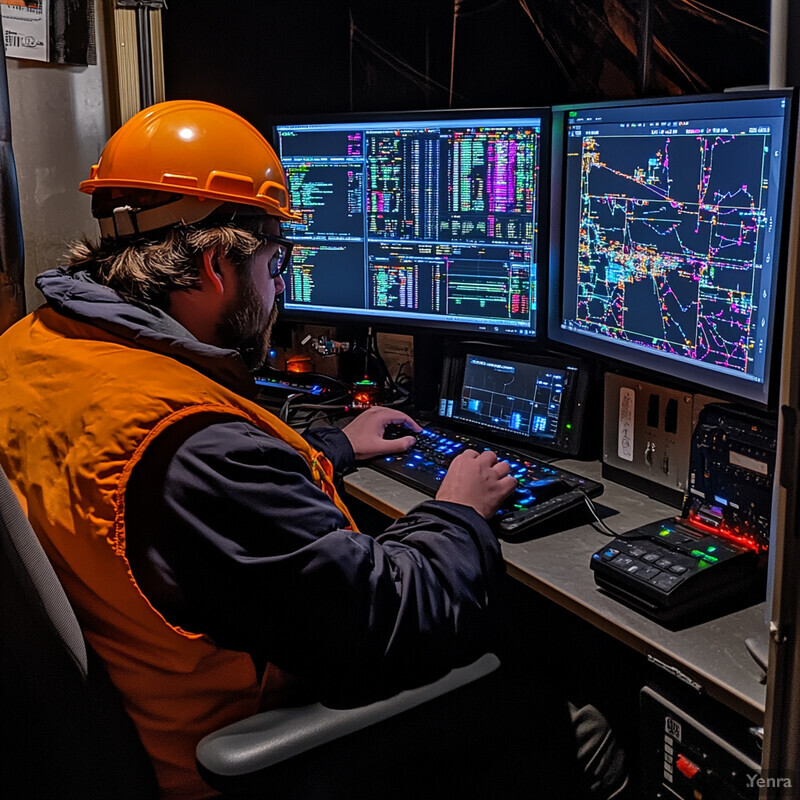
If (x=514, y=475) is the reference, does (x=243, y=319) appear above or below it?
above

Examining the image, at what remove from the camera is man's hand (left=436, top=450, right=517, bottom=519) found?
4.97 ft

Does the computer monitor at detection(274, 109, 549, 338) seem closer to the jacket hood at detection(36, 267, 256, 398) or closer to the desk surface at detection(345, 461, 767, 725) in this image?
the desk surface at detection(345, 461, 767, 725)

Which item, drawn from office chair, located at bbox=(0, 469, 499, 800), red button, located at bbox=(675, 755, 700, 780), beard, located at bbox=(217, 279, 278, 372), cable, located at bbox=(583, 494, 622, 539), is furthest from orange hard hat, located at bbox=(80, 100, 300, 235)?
red button, located at bbox=(675, 755, 700, 780)

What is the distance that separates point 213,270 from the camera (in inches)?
53.9

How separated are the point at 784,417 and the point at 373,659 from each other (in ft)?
1.97

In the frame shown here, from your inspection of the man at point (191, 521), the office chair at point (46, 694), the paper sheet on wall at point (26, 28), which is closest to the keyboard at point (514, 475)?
the man at point (191, 521)

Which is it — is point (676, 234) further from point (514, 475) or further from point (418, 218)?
point (418, 218)

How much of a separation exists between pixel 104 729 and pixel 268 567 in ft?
0.85

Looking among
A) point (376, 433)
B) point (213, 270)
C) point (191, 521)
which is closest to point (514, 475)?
point (376, 433)

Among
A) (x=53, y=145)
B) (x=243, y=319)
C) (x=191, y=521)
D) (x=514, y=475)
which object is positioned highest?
(x=53, y=145)

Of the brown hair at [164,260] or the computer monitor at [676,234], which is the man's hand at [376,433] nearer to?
the computer monitor at [676,234]

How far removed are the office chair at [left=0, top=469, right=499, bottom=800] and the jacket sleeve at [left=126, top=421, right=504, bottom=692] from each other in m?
0.05

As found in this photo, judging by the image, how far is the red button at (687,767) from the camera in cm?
126

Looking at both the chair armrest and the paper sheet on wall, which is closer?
the chair armrest
